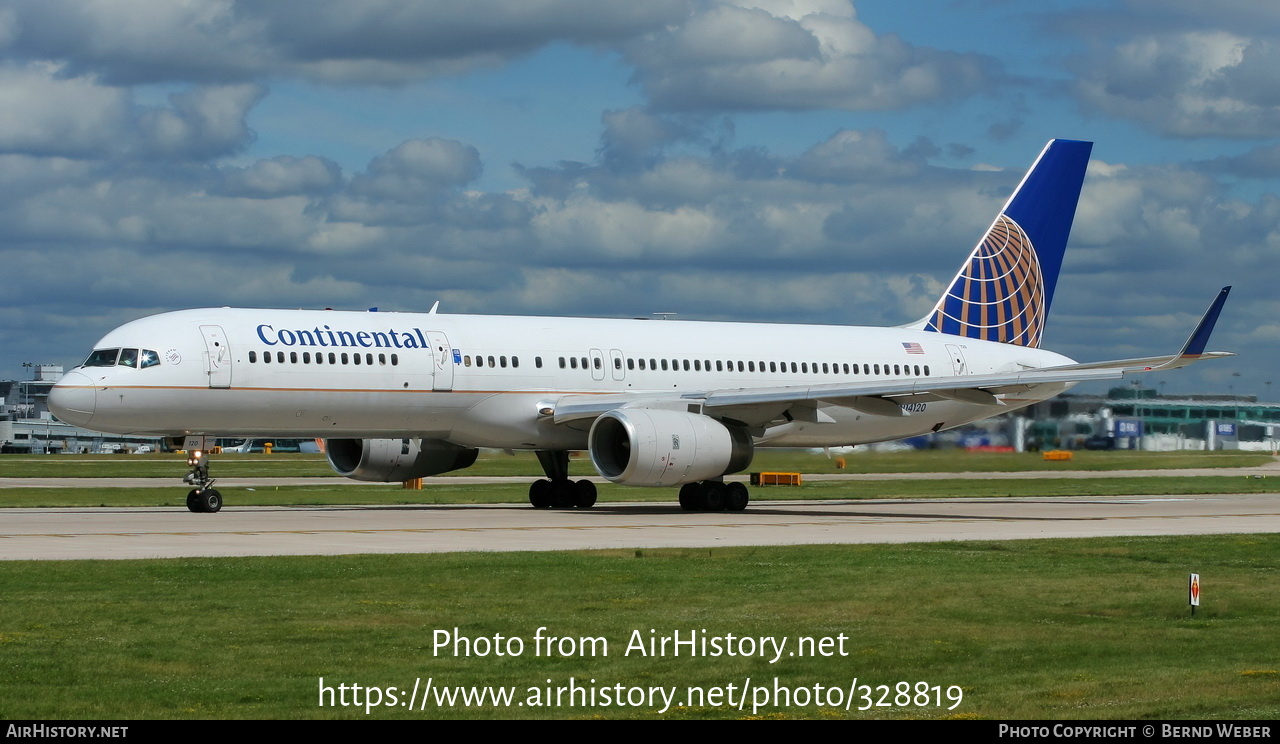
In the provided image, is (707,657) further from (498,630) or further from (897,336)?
(897,336)

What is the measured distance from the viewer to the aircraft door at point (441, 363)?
32.9 metres

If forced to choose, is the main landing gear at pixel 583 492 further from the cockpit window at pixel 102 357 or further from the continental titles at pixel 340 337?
the cockpit window at pixel 102 357

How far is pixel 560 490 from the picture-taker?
3681 centimetres

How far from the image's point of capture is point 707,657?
12.6 meters

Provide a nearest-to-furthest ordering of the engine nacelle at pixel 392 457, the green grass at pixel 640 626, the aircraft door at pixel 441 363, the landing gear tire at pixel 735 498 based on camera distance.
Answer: the green grass at pixel 640 626 < the aircraft door at pixel 441 363 < the landing gear tire at pixel 735 498 < the engine nacelle at pixel 392 457

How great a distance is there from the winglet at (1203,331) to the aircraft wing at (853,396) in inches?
1.1

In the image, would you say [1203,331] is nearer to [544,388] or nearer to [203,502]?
→ [544,388]

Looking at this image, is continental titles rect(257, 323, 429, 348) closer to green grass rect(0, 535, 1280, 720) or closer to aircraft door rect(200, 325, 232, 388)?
aircraft door rect(200, 325, 232, 388)

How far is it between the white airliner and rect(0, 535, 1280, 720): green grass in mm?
11136

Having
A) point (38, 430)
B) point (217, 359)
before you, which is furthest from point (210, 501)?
point (38, 430)

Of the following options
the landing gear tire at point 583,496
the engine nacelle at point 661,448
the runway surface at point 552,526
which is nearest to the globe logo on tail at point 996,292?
the runway surface at point 552,526

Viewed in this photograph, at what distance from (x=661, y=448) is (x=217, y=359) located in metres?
8.86

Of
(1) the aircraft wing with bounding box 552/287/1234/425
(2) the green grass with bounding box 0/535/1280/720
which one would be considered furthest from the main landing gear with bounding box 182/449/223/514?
(2) the green grass with bounding box 0/535/1280/720
